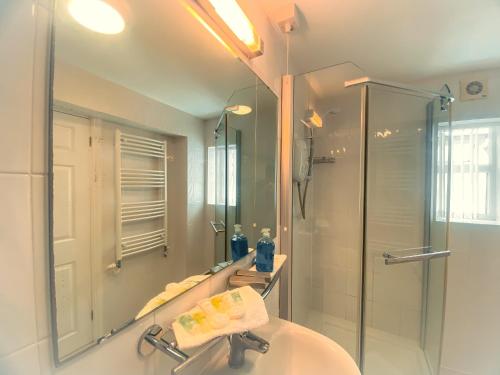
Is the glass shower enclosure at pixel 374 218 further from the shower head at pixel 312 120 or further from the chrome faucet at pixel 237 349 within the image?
the chrome faucet at pixel 237 349

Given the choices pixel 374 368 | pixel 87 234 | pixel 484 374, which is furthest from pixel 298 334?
pixel 484 374

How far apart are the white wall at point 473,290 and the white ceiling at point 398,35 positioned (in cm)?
29

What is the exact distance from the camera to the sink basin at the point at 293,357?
727 millimetres

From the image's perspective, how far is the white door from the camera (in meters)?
0.40

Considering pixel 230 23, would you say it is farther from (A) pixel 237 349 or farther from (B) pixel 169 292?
(A) pixel 237 349

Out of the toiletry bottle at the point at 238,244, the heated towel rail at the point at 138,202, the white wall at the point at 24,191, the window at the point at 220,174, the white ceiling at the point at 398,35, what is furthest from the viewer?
the white ceiling at the point at 398,35

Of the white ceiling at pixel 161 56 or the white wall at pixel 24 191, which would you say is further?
the white ceiling at pixel 161 56

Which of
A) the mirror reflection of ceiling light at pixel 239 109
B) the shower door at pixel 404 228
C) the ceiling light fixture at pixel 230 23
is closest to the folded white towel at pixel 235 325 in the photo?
the mirror reflection of ceiling light at pixel 239 109

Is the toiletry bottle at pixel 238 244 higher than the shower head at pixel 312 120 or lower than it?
lower

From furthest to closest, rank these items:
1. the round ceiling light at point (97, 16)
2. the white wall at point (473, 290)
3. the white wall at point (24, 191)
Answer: the white wall at point (473, 290), the round ceiling light at point (97, 16), the white wall at point (24, 191)

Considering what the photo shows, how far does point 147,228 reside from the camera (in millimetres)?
612

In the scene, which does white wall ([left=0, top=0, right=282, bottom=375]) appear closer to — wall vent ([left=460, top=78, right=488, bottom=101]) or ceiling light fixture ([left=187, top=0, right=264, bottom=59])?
ceiling light fixture ([left=187, top=0, right=264, bottom=59])

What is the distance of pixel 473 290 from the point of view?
1.71 meters

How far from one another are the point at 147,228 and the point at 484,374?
2770 mm
